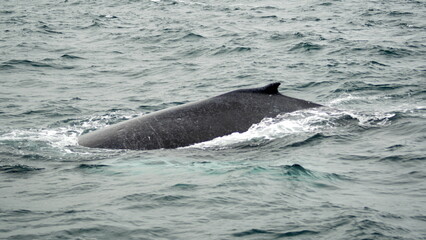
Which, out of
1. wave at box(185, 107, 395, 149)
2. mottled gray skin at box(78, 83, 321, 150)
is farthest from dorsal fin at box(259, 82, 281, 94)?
wave at box(185, 107, 395, 149)

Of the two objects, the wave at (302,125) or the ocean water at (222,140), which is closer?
the ocean water at (222,140)

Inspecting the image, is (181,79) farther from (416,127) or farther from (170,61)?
(416,127)

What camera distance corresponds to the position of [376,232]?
768 centimetres

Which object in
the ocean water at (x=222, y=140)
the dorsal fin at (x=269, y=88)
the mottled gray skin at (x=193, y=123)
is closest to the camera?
the ocean water at (x=222, y=140)

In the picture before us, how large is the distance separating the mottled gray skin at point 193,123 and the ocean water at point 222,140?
0.23 m

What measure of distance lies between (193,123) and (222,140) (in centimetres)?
66

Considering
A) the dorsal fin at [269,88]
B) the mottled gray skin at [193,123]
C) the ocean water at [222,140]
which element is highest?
the dorsal fin at [269,88]

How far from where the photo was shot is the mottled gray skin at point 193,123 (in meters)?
11.5

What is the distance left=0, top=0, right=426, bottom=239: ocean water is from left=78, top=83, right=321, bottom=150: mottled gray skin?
230mm

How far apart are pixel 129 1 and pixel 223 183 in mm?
36756

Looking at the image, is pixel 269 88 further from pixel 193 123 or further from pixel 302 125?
pixel 193 123

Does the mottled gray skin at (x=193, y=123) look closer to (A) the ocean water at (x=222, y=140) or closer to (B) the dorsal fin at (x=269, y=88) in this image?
(B) the dorsal fin at (x=269, y=88)

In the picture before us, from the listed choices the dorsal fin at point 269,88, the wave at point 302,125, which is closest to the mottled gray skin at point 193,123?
the dorsal fin at point 269,88

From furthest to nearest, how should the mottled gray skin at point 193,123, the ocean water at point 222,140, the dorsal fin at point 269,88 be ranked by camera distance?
the dorsal fin at point 269,88 → the mottled gray skin at point 193,123 → the ocean water at point 222,140
